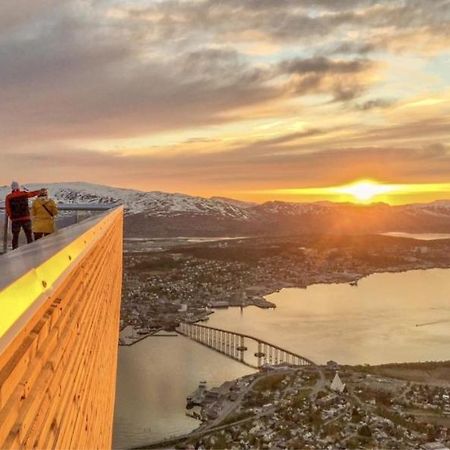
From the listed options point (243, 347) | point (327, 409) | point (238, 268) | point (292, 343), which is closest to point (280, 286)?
point (238, 268)

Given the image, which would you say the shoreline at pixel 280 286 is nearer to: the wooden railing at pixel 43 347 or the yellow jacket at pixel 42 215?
the yellow jacket at pixel 42 215

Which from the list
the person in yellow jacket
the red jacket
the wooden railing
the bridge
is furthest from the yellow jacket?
the bridge

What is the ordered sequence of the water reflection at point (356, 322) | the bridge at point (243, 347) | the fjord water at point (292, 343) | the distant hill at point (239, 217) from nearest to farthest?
the fjord water at point (292, 343), the bridge at point (243, 347), the water reflection at point (356, 322), the distant hill at point (239, 217)

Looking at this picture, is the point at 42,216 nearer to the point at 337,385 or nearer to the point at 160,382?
the point at 337,385

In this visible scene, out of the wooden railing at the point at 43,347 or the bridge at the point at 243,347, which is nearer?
the wooden railing at the point at 43,347

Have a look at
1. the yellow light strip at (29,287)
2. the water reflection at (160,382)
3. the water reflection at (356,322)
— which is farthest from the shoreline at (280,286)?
the yellow light strip at (29,287)

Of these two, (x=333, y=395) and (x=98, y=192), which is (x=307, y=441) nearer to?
(x=333, y=395)
